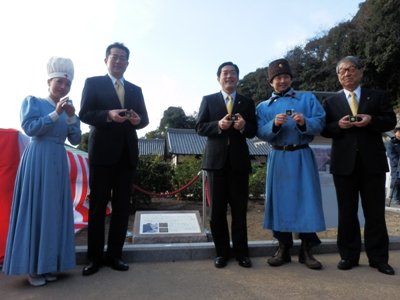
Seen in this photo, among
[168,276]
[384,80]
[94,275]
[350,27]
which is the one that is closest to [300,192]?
[168,276]

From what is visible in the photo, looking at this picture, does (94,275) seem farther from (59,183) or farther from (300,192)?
(300,192)

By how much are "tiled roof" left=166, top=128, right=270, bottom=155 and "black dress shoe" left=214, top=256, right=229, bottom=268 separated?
24.4 metres

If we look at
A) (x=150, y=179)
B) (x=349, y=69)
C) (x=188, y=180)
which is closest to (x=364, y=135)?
(x=349, y=69)

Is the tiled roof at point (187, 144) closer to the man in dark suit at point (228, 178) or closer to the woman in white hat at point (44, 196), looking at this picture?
the man in dark suit at point (228, 178)

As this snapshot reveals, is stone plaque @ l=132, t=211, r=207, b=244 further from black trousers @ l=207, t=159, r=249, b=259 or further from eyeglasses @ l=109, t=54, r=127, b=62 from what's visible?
eyeglasses @ l=109, t=54, r=127, b=62

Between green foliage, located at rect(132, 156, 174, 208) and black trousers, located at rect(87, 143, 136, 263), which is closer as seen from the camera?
black trousers, located at rect(87, 143, 136, 263)

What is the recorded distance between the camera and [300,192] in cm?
354

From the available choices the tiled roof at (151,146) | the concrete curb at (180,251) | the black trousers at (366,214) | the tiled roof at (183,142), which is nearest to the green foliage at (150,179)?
the concrete curb at (180,251)

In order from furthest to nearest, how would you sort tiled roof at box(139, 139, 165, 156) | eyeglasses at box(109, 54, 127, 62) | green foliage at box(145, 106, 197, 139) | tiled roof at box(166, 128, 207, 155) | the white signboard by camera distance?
Result: green foliage at box(145, 106, 197, 139), tiled roof at box(139, 139, 165, 156), tiled roof at box(166, 128, 207, 155), the white signboard, eyeglasses at box(109, 54, 127, 62)

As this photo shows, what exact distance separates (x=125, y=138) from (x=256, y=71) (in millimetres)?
34974

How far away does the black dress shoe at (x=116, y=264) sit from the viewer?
3.30m

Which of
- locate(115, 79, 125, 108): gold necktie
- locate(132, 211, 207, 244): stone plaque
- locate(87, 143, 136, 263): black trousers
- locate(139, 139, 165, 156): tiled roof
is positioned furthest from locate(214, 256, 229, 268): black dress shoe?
locate(139, 139, 165, 156): tiled roof

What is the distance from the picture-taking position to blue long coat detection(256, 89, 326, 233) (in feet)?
11.3

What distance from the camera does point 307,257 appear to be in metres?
3.45
